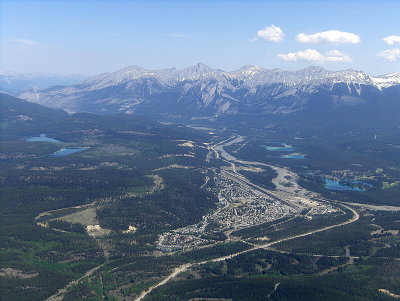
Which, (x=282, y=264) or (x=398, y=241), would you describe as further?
(x=398, y=241)

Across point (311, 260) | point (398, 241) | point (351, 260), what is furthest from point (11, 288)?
point (398, 241)

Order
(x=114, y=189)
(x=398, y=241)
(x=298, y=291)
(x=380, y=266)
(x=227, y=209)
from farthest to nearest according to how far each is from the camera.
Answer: (x=114, y=189), (x=227, y=209), (x=398, y=241), (x=380, y=266), (x=298, y=291)

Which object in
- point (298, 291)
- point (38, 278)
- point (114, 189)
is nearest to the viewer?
point (298, 291)

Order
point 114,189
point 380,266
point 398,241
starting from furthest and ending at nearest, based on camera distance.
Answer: point 114,189, point 398,241, point 380,266

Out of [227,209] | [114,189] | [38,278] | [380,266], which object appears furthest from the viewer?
[114,189]

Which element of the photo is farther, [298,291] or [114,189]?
[114,189]

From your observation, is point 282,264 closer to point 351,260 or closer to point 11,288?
point 351,260

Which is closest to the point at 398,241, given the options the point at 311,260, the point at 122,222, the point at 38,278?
the point at 311,260

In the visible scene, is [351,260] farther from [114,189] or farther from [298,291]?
[114,189]
